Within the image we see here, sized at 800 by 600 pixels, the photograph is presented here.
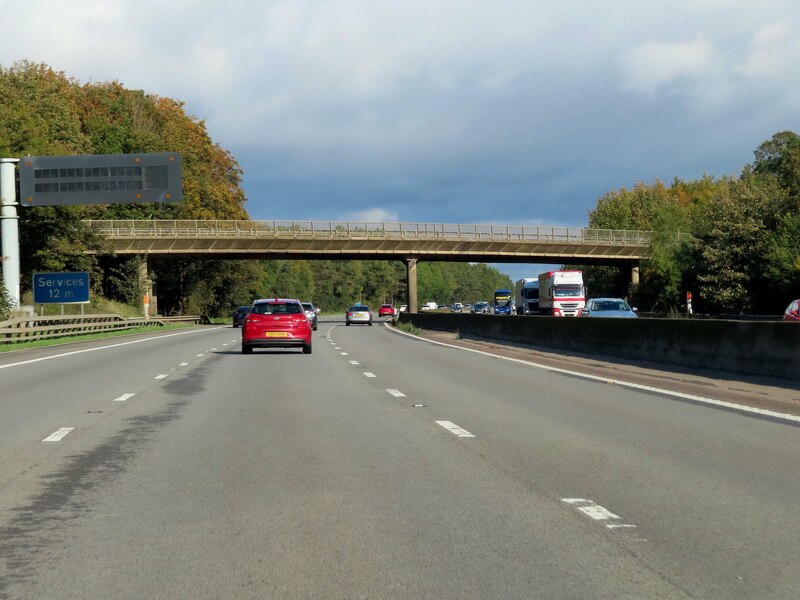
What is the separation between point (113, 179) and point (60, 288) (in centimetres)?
608

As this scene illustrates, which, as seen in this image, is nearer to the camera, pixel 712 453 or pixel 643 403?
pixel 712 453

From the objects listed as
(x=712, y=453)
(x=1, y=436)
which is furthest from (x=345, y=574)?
(x=1, y=436)

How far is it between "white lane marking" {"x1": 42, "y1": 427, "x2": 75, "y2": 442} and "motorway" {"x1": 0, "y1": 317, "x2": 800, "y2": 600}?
5 centimetres

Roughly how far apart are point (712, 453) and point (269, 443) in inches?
165

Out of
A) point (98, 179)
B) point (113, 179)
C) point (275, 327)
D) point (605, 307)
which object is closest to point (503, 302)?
point (113, 179)

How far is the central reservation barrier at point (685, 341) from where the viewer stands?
1761 cm

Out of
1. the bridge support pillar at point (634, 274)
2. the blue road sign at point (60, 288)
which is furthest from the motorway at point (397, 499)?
the bridge support pillar at point (634, 274)

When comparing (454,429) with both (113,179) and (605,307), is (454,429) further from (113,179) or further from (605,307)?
(113,179)

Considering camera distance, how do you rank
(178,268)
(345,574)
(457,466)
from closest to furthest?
(345,574), (457,466), (178,268)

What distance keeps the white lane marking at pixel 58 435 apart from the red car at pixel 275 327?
17.4m

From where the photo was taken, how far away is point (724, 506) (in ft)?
22.4

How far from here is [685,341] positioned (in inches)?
848

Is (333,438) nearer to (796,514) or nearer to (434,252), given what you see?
(796,514)

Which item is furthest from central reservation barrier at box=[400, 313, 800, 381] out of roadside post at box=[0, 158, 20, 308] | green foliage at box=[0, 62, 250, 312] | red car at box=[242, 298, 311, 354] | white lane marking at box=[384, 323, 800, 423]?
green foliage at box=[0, 62, 250, 312]
